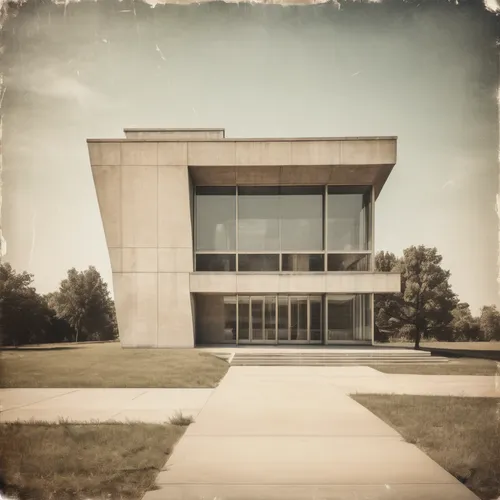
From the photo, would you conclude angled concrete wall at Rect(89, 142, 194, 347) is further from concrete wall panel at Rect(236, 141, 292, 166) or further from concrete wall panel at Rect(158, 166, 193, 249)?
concrete wall panel at Rect(236, 141, 292, 166)

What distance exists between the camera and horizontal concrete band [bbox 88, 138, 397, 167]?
21922 millimetres

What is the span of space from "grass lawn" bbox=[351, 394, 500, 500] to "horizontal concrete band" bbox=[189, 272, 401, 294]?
41.4ft

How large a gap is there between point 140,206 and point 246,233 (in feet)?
18.9

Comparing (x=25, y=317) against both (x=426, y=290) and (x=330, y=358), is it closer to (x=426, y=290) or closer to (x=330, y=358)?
(x=330, y=358)

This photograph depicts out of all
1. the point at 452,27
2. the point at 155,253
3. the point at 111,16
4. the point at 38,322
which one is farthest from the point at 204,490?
the point at 38,322

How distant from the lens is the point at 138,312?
22.4 m

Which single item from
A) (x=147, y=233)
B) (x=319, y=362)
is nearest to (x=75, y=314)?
(x=147, y=233)

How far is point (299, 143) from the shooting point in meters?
22.0

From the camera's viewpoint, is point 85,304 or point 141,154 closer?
point 141,154

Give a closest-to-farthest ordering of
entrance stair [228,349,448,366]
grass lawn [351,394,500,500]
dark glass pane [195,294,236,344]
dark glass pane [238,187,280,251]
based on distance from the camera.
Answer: grass lawn [351,394,500,500] < entrance stair [228,349,448,366] < dark glass pane [238,187,280,251] < dark glass pane [195,294,236,344]

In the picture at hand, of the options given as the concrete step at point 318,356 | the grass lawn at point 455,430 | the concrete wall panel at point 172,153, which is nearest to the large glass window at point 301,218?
the concrete wall panel at point 172,153

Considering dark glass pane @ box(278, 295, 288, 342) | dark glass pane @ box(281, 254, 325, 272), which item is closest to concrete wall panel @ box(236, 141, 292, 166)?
dark glass pane @ box(281, 254, 325, 272)

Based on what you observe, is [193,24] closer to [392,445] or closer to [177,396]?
[392,445]

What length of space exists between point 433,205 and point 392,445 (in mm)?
5523
